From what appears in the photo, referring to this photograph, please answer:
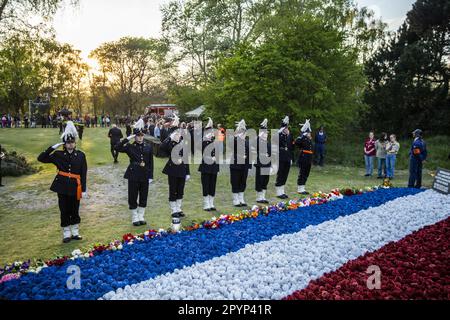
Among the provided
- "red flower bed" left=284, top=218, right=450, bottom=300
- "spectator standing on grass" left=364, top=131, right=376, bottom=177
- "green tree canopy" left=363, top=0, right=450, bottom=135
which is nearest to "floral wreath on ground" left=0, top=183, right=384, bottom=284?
"red flower bed" left=284, top=218, right=450, bottom=300

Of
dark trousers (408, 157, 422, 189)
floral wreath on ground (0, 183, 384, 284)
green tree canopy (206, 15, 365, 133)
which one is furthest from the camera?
green tree canopy (206, 15, 365, 133)

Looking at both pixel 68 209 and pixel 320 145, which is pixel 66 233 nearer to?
pixel 68 209

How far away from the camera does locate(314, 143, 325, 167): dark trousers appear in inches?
752

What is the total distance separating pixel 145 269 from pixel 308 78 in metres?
14.5

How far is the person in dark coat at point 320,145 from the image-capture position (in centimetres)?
1862

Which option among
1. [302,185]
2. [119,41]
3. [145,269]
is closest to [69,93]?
[119,41]

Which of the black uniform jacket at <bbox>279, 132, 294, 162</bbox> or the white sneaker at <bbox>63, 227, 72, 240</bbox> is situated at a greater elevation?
the black uniform jacket at <bbox>279, 132, 294, 162</bbox>

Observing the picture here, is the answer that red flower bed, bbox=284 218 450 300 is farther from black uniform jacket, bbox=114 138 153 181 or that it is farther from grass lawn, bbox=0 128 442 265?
black uniform jacket, bbox=114 138 153 181

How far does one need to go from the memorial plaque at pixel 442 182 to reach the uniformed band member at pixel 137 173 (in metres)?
9.54

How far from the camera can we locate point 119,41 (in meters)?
54.6

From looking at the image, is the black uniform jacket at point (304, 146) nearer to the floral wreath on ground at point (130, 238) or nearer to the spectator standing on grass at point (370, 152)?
the floral wreath on ground at point (130, 238)

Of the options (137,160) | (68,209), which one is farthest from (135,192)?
(68,209)

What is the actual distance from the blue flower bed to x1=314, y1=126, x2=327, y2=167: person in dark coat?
32.2 ft
